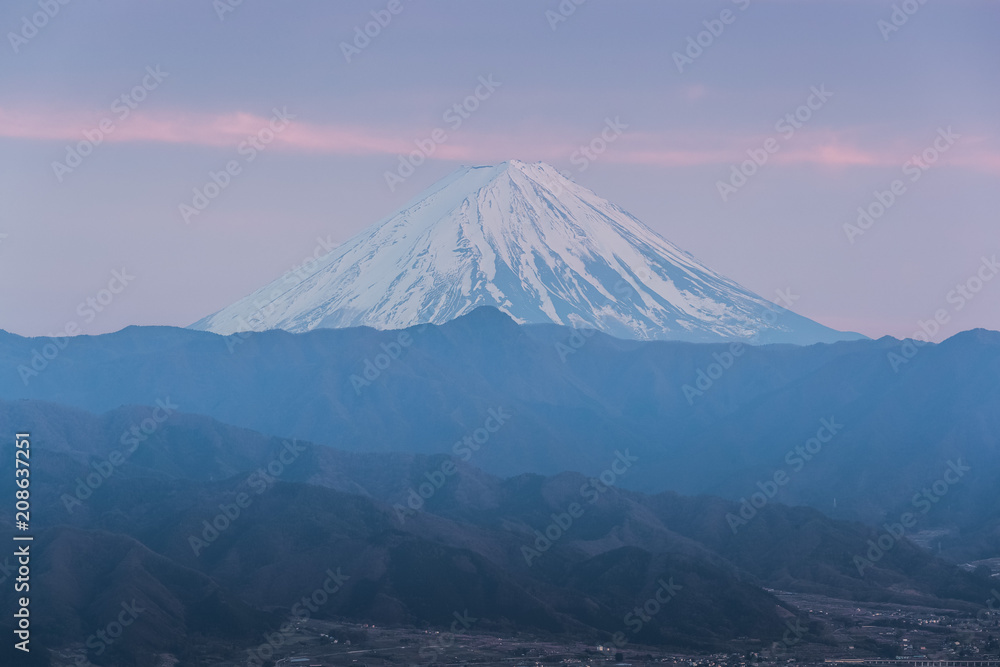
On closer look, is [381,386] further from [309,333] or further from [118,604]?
[118,604]

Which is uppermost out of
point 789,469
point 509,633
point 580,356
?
point 580,356

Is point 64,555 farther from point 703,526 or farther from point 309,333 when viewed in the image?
point 309,333

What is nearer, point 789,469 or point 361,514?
point 361,514

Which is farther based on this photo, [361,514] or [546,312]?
[546,312]

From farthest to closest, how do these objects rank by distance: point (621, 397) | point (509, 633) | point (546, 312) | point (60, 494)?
1. point (546, 312)
2. point (621, 397)
3. point (60, 494)
4. point (509, 633)

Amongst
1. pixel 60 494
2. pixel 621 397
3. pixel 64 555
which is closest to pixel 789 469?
pixel 621 397

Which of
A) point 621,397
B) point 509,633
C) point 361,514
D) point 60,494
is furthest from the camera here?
point 621,397

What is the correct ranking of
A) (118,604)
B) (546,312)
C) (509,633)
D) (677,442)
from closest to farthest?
(118,604) < (509,633) < (677,442) < (546,312)

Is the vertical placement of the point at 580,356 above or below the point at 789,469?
above

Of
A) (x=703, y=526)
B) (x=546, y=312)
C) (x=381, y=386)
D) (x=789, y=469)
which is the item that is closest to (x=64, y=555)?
(x=703, y=526)
